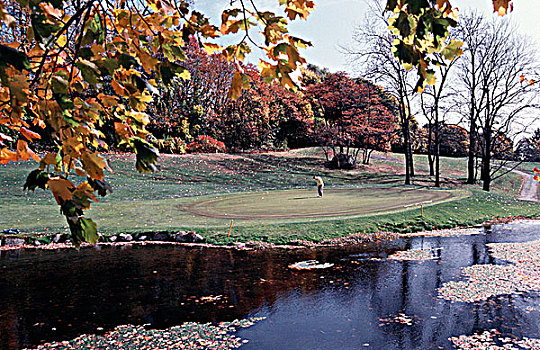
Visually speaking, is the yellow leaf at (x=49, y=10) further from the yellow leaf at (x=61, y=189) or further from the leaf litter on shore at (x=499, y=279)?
the leaf litter on shore at (x=499, y=279)

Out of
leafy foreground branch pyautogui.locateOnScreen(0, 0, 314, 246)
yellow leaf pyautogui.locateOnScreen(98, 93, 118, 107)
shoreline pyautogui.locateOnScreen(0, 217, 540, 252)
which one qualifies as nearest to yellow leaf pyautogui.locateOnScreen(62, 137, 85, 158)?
leafy foreground branch pyautogui.locateOnScreen(0, 0, 314, 246)

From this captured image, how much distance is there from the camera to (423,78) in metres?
1.93

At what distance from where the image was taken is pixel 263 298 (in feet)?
20.2

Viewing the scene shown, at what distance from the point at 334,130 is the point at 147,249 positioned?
75.7 feet

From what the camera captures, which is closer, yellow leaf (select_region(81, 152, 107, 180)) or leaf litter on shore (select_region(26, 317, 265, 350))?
yellow leaf (select_region(81, 152, 107, 180))

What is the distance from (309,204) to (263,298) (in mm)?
8222

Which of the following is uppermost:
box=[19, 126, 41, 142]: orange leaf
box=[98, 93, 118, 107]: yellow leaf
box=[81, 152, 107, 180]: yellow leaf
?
box=[98, 93, 118, 107]: yellow leaf

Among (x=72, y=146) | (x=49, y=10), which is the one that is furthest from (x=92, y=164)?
(x=49, y=10)

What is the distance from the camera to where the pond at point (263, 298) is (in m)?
5.00

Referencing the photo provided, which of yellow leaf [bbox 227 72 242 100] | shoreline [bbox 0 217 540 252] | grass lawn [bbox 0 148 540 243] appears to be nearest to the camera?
yellow leaf [bbox 227 72 242 100]

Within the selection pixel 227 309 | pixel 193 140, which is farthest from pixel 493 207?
pixel 193 140

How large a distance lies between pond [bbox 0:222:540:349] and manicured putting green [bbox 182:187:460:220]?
325cm

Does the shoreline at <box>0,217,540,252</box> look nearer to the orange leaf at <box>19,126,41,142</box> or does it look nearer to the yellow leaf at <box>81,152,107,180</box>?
the orange leaf at <box>19,126,41,142</box>

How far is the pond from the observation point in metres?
5.00
